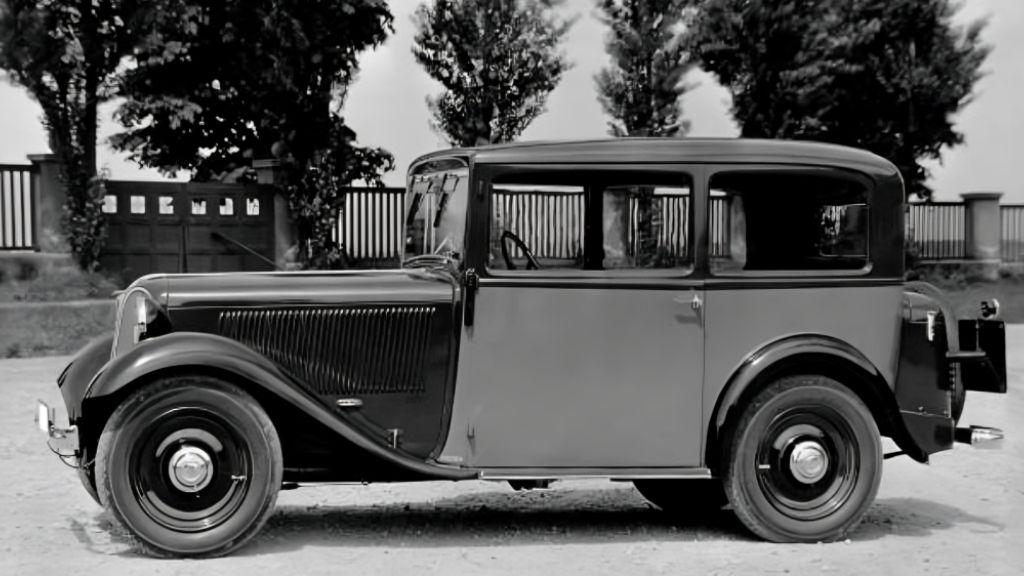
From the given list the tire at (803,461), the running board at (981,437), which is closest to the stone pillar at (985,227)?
the running board at (981,437)

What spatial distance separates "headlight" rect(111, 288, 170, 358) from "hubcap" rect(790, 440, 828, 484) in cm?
309

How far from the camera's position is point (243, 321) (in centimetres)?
624

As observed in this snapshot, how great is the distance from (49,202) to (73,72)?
2.36 meters

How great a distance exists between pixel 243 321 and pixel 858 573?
119 inches

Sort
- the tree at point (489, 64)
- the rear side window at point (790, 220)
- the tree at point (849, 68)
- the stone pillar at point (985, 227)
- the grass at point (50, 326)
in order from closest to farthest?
the rear side window at point (790, 220), the grass at point (50, 326), the tree at point (489, 64), the tree at point (849, 68), the stone pillar at point (985, 227)

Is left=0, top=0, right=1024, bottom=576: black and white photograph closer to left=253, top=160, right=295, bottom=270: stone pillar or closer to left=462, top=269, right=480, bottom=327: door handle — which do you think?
left=462, top=269, right=480, bottom=327: door handle

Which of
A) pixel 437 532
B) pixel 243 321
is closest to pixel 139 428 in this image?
pixel 243 321

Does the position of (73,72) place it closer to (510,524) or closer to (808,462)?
(510,524)

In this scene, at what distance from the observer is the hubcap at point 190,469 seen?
5961 mm

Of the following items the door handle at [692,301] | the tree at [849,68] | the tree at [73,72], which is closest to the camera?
the door handle at [692,301]

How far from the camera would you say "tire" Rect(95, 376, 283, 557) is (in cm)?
593

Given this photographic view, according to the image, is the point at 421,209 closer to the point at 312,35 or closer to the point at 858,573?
the point at 858,573

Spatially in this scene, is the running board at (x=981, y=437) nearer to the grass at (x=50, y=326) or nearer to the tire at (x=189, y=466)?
the tire at (x=189, y=466)

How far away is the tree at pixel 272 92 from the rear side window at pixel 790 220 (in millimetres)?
20434
